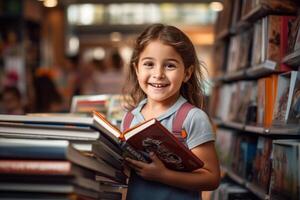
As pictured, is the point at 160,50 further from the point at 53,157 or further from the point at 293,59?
the point at 293,59

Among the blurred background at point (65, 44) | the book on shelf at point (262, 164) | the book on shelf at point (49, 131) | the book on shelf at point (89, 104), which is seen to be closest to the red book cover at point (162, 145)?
the book on shelf at point (49, 131)

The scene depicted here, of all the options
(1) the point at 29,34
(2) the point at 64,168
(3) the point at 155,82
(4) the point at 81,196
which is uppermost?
(1) the point at 29,34

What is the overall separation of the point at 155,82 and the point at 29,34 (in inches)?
257

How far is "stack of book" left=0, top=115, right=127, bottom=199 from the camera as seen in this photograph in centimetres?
158

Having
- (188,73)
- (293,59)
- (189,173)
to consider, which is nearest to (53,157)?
(189,173)

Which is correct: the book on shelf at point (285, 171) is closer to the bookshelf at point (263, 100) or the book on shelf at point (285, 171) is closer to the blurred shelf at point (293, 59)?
the bookshelf at point (263, 100)

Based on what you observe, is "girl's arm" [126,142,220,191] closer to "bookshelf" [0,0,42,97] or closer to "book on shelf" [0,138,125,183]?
"book on shelf" [0,138,125,183]

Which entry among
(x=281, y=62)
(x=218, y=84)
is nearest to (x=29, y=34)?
(x=218, y=84)

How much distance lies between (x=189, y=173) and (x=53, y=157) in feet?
1.67

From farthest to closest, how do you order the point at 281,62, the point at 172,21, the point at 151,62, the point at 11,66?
the point at 172,21, the point at 11,66, the point at 281,62, the point at 151,62

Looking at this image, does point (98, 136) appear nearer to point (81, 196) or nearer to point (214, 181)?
point (81, 196)

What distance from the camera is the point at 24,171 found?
62.4 inches

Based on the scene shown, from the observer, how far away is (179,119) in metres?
1.97

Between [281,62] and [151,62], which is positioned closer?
[151,62]
